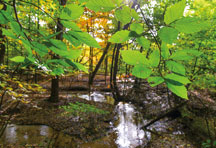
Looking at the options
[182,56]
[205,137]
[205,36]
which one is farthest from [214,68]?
[182,56]

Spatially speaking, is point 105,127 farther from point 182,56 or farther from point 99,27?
point 99,27

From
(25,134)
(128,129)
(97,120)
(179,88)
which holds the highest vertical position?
(179,88)

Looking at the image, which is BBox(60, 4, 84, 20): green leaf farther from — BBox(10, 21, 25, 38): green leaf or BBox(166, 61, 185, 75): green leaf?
BBox(166, 61, 185, 75): green leaf

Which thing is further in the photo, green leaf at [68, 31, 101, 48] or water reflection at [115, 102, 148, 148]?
water reflection at [115, 102, 148, 148]

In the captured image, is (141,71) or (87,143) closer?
(141,71)

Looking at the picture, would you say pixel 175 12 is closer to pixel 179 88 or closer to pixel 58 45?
pixel 179 88

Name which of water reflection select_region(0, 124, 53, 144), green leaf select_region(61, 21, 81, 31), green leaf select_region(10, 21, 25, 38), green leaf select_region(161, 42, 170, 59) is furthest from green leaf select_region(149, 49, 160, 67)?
water reflection select_region(0, 124, 53, 144)

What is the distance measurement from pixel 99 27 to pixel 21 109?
394 inches

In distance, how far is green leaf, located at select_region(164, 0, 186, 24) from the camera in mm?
316

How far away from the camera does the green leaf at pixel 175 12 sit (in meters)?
0.32

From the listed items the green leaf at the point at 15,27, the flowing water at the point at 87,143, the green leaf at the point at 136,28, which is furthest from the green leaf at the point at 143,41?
the flowing water at the point at 87,143

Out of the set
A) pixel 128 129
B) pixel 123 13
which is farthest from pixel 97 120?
pixel 123 13

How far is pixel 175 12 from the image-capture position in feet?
1.05

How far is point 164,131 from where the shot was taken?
6.12 metres
